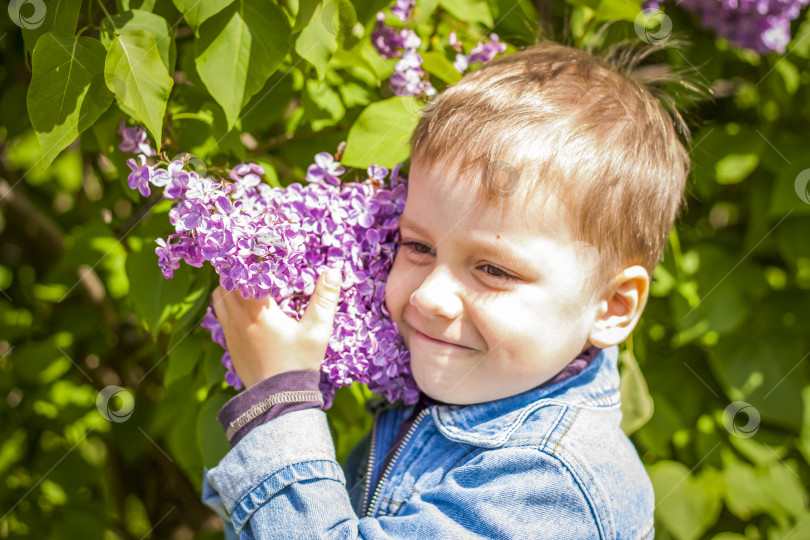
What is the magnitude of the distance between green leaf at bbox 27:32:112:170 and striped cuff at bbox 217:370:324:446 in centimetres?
43

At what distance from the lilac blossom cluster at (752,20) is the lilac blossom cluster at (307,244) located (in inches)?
40.3

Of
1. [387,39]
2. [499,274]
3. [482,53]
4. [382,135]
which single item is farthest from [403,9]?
[499,274]

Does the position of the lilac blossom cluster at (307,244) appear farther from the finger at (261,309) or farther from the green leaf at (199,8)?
the green leaf at (199,8)

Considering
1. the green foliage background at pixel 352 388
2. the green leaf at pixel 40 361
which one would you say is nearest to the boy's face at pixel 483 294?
the green foliage background at pixel 352 388

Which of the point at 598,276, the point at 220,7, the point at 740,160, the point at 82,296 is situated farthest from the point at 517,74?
the point at 82,296

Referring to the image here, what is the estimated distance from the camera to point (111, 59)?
917mm

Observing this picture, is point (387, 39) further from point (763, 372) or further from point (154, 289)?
point (763, 372)

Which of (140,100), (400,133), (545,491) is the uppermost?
(140,100)

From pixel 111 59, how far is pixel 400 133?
502mm

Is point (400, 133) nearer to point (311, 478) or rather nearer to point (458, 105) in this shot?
point (458, 105)

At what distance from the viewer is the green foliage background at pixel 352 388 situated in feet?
4.15

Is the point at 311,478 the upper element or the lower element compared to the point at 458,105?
lower

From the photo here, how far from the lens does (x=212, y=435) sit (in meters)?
1.20

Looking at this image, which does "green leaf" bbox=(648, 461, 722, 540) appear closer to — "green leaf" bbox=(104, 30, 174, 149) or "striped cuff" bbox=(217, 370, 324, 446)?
"striped cuff" bbox=(217, 370, 324, 446)
